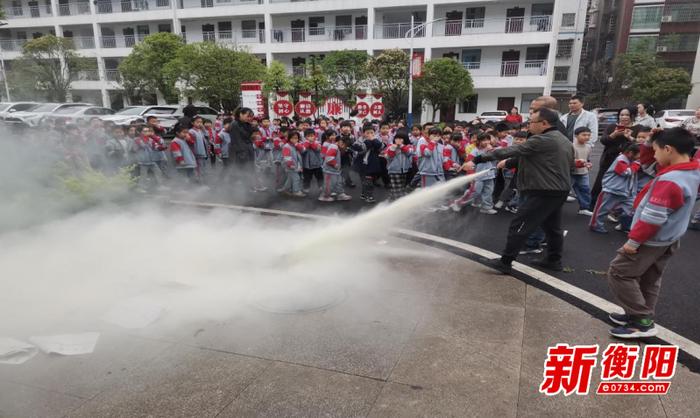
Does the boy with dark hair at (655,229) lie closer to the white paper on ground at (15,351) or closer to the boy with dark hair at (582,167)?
the boy with dark hair at (582,167)

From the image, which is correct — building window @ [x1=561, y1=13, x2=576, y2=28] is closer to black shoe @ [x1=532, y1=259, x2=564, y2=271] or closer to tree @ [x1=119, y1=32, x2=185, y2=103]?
tree @ [x1=119, y1=32, x2=185, y2=103]

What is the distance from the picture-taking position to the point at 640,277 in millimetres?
3188

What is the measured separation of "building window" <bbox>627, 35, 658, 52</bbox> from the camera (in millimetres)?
32438

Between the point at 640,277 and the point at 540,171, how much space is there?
135cm

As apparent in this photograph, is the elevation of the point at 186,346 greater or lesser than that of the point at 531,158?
lesser

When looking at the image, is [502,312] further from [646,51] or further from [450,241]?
[646,51]

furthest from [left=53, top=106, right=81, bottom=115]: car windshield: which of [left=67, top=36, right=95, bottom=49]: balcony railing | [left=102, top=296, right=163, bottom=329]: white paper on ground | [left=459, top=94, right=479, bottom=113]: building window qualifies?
[left=459, top=94, right=479, bottom=113]: building window

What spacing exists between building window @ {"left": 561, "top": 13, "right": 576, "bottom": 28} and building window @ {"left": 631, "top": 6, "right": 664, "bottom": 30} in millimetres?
4354

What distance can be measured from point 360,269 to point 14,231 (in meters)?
4.12

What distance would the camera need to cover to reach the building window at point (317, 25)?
28938mm

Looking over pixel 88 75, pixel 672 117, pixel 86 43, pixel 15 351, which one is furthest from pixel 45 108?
pixel 672 117

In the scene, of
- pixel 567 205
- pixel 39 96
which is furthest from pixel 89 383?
pixel 39 96

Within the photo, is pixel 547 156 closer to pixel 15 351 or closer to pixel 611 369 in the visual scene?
pixel 611 369

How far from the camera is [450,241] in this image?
560 centimetres
